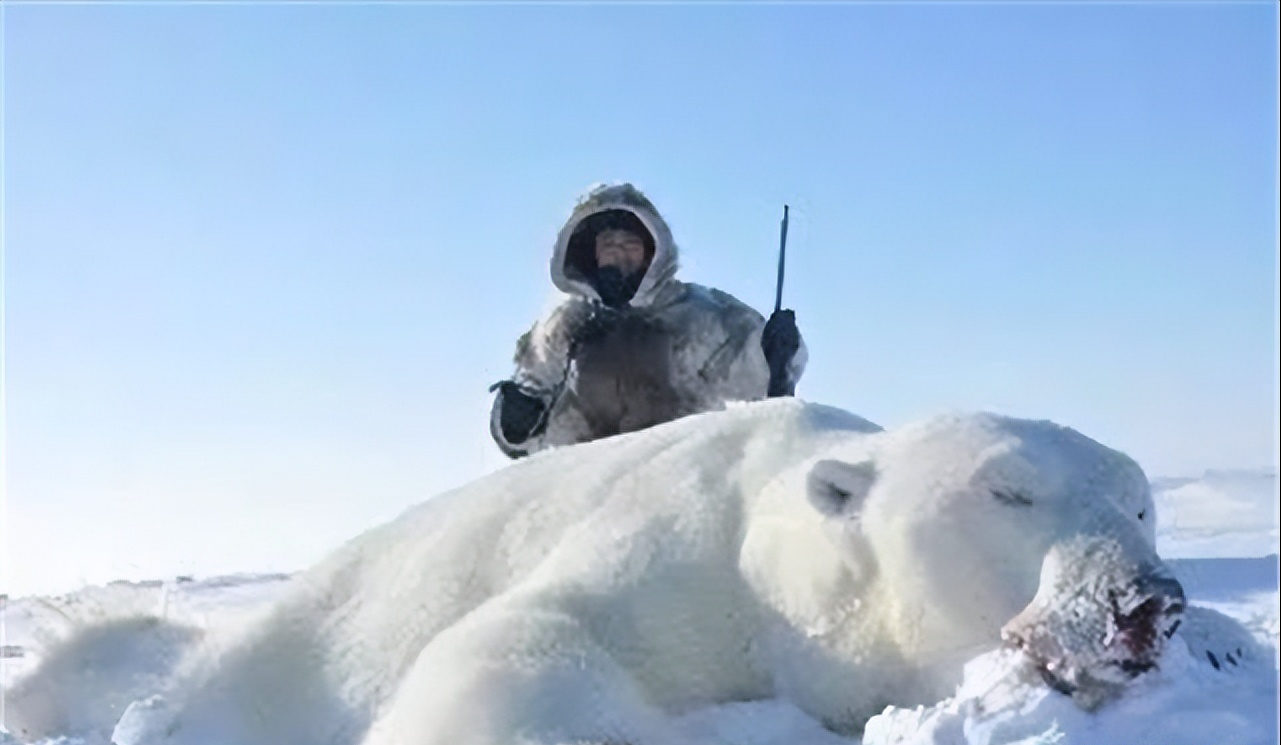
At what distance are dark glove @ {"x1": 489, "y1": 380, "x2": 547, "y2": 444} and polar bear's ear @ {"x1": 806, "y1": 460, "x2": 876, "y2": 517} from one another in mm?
2792

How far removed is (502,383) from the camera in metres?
5.82

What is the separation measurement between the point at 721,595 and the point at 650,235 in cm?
296

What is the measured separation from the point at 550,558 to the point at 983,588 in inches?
34.9

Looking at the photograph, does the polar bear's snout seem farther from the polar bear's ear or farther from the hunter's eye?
the polar bear's ear

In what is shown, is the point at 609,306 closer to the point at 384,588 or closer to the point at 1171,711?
the point at 384,588

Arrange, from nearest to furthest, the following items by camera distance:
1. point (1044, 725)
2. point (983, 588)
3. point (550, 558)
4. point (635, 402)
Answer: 1. point (1044, 725)
2. point (983, 588)
3. point (550, 558)
4. point (635, 402)

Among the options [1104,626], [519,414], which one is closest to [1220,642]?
[1104,626]

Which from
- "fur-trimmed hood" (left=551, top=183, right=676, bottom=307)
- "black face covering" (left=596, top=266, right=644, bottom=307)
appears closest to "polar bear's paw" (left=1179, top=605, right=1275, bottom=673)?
"fur-trimmed hood" (left=551, top=183, right=676, bottom=307)

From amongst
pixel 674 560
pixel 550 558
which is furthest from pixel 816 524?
pixel 550 558

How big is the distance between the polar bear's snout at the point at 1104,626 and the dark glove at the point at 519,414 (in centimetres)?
329

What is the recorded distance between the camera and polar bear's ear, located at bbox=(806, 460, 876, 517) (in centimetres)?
290

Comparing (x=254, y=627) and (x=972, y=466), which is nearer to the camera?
(x=972, y=466)

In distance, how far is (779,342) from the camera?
18.5 ft

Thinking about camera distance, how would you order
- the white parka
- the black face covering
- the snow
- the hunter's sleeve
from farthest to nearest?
the black face covering
the hunter's sleeve
the white parka
the snow
